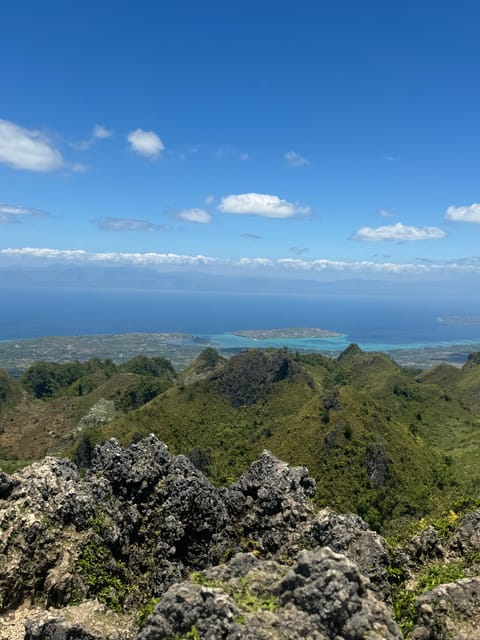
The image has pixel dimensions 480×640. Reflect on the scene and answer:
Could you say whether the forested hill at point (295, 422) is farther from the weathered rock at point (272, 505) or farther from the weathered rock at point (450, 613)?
the weathered rock at point (450, 613)

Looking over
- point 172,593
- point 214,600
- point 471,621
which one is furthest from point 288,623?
point 471,621

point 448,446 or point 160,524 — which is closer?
point 160,524

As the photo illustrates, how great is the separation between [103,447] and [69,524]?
4551 mm

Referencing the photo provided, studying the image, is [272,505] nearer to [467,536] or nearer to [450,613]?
[467,536]

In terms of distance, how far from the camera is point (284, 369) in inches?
3307

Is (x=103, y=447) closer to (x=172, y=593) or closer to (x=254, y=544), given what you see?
(x=254, y=544)

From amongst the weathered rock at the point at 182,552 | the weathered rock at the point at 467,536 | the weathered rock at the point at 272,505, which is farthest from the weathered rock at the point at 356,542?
the weathered rock at the point at 467,536

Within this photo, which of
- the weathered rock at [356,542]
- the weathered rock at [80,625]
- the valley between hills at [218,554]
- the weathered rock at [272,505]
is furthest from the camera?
the weathered rock at [272,505]

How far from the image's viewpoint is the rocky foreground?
9.52m

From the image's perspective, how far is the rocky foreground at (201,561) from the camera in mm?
9523

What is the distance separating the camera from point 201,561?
17828mm

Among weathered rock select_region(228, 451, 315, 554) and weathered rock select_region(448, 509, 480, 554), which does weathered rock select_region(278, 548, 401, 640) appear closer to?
weathered rock select_region(228, 451, 315, 554)

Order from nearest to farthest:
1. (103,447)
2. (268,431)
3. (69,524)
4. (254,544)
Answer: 1. (69,524)
2. (254,544)
3. (103,447)
4. (268,431)

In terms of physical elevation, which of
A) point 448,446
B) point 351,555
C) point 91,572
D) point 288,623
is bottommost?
point 448,446
